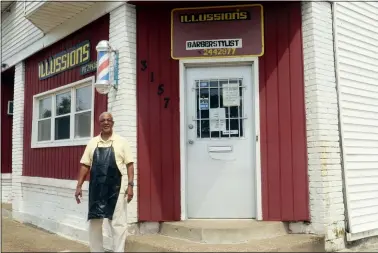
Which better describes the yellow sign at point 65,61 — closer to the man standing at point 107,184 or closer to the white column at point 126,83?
the white column at point 126,83

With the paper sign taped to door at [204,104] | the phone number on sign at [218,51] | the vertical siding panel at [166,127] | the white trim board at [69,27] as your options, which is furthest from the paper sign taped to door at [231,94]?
the white trim board at [69,27]

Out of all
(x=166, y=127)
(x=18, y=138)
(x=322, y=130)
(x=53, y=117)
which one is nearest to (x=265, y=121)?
(x=322, y=130)

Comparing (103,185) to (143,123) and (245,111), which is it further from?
(245,111)

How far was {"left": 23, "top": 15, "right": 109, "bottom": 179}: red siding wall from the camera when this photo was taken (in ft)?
21.1

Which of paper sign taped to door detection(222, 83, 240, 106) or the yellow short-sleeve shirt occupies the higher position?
paper sign taped to door detection(222, 83, 240, 106)

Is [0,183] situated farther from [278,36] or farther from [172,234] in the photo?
[278,36]

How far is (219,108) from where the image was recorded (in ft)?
19.0

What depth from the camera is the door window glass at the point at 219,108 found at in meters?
5.75

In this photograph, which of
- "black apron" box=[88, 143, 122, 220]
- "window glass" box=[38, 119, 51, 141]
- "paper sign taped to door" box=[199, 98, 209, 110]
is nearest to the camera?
"black apron" box=[88, 143, 122, 220]

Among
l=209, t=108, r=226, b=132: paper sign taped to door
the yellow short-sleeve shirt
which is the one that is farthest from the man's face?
l=209, t=108, r=226, b=132: paper sign taped to door

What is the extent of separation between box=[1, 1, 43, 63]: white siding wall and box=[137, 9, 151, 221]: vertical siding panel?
306 cm

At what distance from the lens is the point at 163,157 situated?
18.8 feet

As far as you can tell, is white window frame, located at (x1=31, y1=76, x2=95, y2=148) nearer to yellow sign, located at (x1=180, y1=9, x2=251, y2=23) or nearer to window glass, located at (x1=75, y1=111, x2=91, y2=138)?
window glass, located at (x1=75, y1=111, x2=91, y2=138)

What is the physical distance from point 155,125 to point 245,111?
1.29 meters
